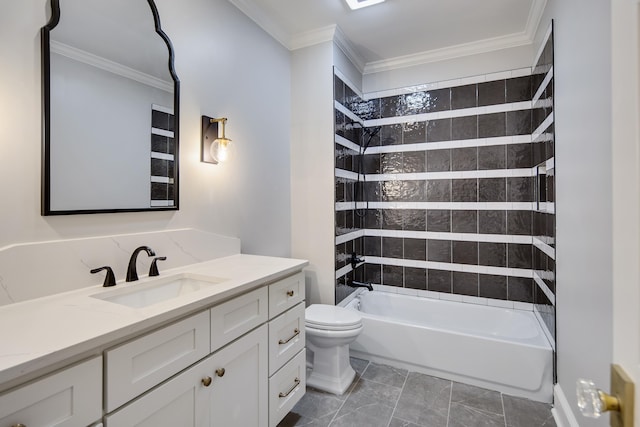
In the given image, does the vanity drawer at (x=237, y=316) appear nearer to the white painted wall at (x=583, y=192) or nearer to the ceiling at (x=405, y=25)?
the white painted wall at (x=583, y=192)

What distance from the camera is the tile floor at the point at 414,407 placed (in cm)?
182

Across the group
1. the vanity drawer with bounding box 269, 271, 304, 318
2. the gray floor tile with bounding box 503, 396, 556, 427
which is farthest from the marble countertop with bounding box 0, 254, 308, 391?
the gray floor tile with bounding box 503, 396, 556, 427

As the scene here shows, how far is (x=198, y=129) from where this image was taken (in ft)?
5.93

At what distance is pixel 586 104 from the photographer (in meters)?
1.38

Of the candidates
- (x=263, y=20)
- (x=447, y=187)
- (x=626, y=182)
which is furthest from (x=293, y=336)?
(x=263, y=20)

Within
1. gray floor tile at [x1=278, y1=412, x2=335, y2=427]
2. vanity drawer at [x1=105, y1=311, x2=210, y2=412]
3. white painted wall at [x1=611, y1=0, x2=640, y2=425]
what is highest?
white painted wall at [x1=611, y1=0, x2=640, y2=425]

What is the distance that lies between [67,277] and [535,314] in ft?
10.1

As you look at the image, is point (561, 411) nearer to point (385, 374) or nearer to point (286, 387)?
point (385, 374)

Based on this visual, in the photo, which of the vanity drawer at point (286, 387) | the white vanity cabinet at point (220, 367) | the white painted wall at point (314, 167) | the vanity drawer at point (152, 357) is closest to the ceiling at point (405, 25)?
the white painted wall at point (314, 167)

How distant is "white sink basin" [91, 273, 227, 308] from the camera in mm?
1296

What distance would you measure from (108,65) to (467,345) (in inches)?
104

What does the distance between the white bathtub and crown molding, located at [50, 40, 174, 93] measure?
83.6 inches

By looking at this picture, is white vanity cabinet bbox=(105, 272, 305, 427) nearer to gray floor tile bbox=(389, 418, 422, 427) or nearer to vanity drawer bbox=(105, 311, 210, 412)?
vanity drawer bbox=(105, 311, 210, 412)

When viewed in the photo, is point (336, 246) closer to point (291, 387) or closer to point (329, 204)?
point (329, 204)
